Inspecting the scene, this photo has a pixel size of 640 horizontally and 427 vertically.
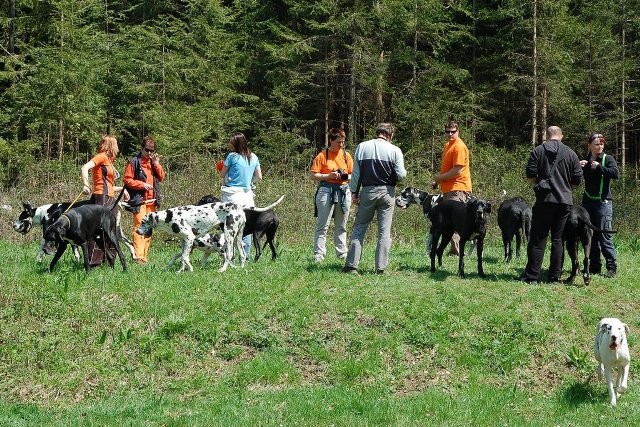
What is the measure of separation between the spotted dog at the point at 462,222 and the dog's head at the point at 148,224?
170 inches

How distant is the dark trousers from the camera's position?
395 inches

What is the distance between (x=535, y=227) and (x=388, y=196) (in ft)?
7.05

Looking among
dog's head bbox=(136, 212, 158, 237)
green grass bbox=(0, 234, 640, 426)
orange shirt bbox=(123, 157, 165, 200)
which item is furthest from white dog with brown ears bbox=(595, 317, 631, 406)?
orange shirt bbox=(123, 157, 165, 200)

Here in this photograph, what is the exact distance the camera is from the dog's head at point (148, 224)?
433 inches

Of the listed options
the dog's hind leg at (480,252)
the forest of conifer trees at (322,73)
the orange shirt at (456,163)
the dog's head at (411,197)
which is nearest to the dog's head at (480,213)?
the dog's hind leg at (480,252)

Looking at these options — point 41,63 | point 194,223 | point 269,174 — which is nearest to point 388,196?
point 194,223

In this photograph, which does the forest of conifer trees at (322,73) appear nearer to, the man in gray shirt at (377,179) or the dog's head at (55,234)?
the dog's head at (55,234)

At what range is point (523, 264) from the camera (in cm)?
1230

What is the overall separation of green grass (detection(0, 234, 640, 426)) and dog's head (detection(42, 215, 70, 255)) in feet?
1.34

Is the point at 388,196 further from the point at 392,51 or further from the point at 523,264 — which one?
the point at 392,51

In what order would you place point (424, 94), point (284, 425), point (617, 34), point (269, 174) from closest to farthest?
point (284, 425)
point (269, 174)
point (424, 94)
point (617, 34)

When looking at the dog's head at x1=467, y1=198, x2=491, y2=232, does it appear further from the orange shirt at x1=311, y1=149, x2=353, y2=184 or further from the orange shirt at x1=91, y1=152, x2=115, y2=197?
the orange shirt at x1=91, y1=152, x2=115, y2=197

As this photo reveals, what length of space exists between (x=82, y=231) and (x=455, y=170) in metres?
5.64

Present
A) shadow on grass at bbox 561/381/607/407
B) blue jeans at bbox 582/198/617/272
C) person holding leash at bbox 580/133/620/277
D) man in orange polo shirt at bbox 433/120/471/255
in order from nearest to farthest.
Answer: shadow on grass at bbox 561/381/607/407, person holding leash at bbox 580/133/620/277, blue jeans at bbox 582/198/617/272, man in orange polo shirt at bbox 433/120/471/255
